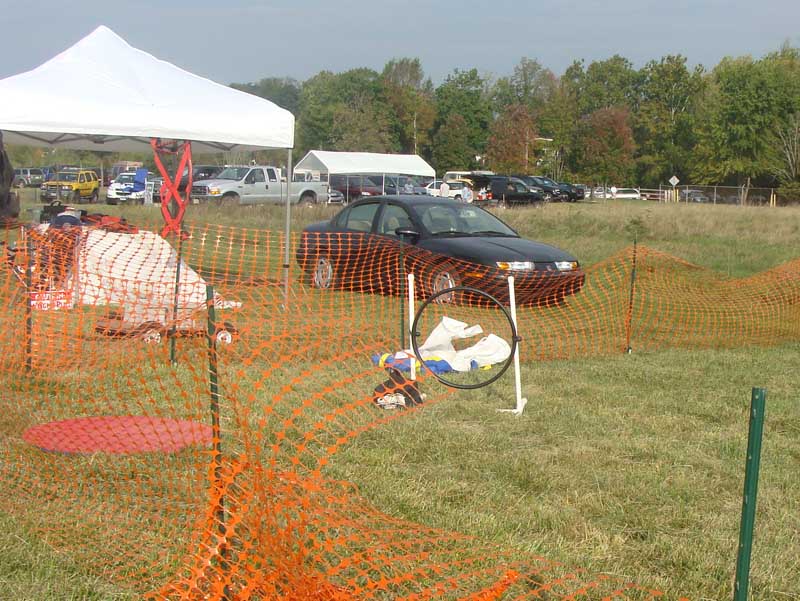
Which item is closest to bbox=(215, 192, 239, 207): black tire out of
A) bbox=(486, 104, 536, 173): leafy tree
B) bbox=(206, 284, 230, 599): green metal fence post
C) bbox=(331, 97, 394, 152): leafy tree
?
bbox=(206, 284, 230, 599): green metal fence post

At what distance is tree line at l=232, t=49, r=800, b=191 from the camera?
65.1 m

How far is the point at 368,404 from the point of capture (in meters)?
6.02

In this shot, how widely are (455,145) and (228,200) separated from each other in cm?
5607

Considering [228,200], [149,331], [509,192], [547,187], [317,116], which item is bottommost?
[149,331]

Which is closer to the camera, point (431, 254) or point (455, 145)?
point (431, 254)

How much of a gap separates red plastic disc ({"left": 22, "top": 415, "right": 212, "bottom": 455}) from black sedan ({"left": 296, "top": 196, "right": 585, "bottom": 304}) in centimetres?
459

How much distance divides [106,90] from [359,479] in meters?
7.01

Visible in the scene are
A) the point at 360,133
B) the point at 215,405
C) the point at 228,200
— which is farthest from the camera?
the point at 360,133

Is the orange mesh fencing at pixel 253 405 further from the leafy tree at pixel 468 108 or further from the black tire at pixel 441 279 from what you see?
the leafy tree at pixel 468 108

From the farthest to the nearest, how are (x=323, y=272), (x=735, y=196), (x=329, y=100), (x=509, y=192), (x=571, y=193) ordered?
(x=329, y=100)
(x=735, y=196)
(x=571, y=193)
(x=509, y=192)
(x=323, y=272)

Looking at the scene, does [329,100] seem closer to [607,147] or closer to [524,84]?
[524,84]

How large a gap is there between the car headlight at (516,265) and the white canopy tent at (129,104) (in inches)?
96.1

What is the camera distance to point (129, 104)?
9.88 metres

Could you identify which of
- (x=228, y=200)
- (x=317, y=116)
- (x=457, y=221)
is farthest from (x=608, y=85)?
(x=457, y=221)
